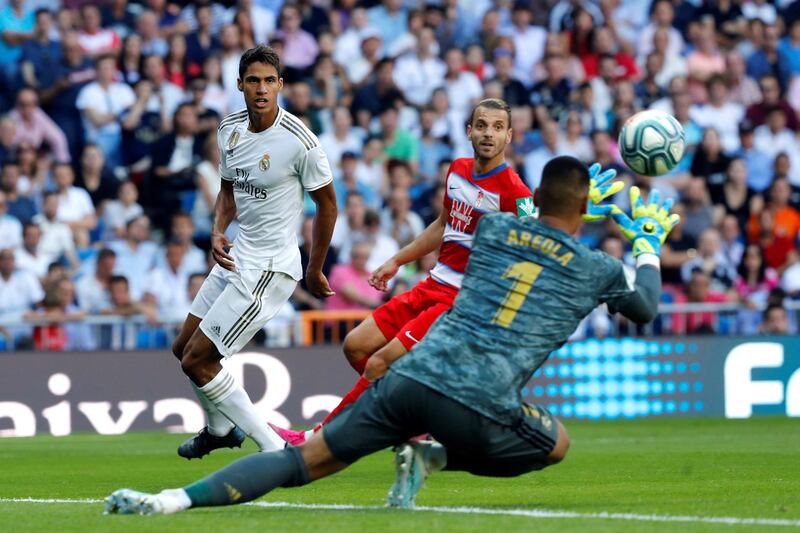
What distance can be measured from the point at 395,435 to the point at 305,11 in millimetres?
14960

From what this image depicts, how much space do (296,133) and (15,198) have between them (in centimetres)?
908

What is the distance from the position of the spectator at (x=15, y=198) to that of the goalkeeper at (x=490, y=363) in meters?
11.4

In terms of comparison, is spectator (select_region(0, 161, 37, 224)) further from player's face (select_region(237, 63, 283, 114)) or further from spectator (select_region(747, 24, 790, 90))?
spectator (select_region(747, 24, 790, 90))

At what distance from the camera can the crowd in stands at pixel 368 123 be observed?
17.7 meters

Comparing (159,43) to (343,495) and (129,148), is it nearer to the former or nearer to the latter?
(129,148)

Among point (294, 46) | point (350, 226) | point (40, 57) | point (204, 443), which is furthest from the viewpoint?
point (294, 46)

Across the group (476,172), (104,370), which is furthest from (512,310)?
(104,370)

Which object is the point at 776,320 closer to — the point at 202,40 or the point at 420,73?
the point at 420,73

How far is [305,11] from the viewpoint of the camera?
69.5ft

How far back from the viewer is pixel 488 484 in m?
9.65

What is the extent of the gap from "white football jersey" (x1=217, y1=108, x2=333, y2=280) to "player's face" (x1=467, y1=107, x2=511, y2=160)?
102 centimetres

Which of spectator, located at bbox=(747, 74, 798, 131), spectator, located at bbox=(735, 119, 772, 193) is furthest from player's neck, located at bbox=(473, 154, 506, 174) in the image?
spectator, located at bbox=(747, 74, 798, 131)

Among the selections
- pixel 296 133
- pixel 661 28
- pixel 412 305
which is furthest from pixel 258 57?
pixel 661 28

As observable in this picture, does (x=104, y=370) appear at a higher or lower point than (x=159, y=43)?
lower
